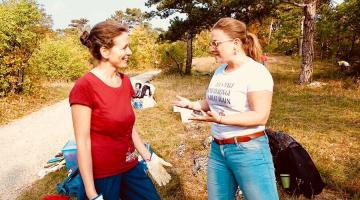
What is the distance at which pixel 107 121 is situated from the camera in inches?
96.1

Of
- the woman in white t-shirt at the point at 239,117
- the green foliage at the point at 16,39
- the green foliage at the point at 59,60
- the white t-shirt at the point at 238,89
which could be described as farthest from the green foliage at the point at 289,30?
the white t-shirt at the point at 238,89

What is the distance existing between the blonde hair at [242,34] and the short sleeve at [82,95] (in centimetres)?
109

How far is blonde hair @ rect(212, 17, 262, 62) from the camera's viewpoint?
2.74 metres

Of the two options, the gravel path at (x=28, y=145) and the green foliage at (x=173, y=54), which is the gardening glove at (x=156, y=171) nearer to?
the gravel path at (x=28, y=145)

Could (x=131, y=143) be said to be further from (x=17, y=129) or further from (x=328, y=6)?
(x=328, y=6)

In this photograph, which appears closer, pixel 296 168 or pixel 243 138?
pixel 243 138

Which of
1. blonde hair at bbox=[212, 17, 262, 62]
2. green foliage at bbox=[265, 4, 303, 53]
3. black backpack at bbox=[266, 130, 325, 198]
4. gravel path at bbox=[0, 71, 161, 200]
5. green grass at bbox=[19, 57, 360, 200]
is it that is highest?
green foliage at bbox=[265, 4, 303, 53]

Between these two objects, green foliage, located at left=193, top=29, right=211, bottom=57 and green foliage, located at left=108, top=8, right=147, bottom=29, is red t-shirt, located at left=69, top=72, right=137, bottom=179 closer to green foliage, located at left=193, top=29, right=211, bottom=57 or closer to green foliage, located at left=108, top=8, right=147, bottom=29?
green foliage, located at left=193, top=29, right=211, bottom=57

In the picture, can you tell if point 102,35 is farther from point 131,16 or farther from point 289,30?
point 131,16

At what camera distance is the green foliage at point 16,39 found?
12.2 metres

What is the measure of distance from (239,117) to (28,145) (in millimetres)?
6840

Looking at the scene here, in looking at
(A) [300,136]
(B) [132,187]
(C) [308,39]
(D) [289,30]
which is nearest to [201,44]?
(D) [289,30]

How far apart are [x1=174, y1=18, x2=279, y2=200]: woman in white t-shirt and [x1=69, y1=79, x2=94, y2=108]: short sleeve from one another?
2.67 feet

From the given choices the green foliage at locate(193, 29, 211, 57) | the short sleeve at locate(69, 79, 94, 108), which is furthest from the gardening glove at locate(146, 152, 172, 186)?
the green foliage at locate(193, 29, 211, 57)
